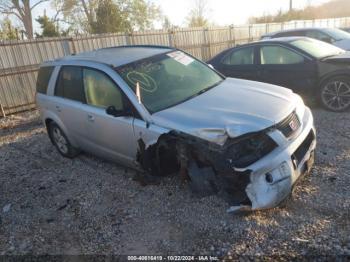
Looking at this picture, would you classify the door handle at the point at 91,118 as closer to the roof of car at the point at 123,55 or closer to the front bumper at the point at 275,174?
the roof of car at the point at 123,55

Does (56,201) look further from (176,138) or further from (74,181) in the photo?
(176,138)

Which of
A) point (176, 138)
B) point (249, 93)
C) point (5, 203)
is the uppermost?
point (249, 93)

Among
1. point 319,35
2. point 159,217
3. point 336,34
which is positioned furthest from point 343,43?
point 159,217

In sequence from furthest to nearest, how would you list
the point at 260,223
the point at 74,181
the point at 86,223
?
the point at 74,181
the point at 86,223
the point at 260,223

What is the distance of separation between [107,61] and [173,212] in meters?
2.23

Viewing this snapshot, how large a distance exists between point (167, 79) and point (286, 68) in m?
3.45

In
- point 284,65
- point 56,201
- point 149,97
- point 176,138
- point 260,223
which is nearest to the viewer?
point 260,223

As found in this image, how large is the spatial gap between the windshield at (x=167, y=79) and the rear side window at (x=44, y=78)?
6.18ft

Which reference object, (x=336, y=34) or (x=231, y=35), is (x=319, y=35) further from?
(x=231, y=35)

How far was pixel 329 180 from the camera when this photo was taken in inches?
145

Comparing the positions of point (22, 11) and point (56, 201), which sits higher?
point (22, 11)

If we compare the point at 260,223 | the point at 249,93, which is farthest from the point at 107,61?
the point at 260,223

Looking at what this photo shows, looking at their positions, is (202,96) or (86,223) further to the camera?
(202,96)

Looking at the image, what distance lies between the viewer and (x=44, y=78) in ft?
17.7
